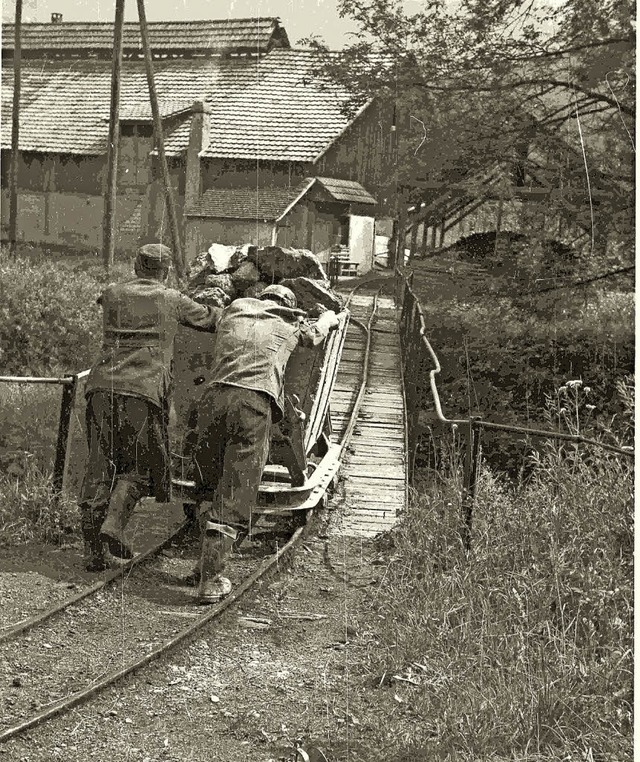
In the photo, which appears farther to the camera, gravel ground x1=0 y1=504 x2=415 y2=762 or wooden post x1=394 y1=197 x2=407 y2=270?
wooden post x1=394 y1=197 x2=407 y2=270

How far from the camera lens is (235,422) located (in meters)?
6.00

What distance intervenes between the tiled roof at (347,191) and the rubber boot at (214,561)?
764 inches

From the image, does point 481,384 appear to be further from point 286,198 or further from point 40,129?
point 40,129

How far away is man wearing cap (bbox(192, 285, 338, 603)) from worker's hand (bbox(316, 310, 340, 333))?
536 mm

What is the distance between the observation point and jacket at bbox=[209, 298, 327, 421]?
6066 mm

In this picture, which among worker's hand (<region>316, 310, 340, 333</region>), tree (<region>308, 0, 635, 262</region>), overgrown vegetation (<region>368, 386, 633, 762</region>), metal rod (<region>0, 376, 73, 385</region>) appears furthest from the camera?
tree (<region>308, 0, 635, 262</region>)

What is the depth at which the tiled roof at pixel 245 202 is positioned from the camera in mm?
19234

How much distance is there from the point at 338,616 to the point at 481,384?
357 inches

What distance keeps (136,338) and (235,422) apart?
2.88 feet

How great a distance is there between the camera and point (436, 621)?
516 cm

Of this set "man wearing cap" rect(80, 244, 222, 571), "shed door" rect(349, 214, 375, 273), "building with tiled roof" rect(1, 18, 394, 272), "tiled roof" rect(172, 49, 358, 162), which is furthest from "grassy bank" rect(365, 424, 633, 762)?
"shed door" rect(349, 214, 375, 273)

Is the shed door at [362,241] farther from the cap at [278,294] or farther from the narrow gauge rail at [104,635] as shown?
the narrow gauge rail at [104,635]

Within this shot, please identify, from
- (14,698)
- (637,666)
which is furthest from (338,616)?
(637,666)

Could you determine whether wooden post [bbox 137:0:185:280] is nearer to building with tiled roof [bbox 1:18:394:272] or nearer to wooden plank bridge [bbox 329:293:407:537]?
building with tiled roof [bbox 1:18:394:272]
